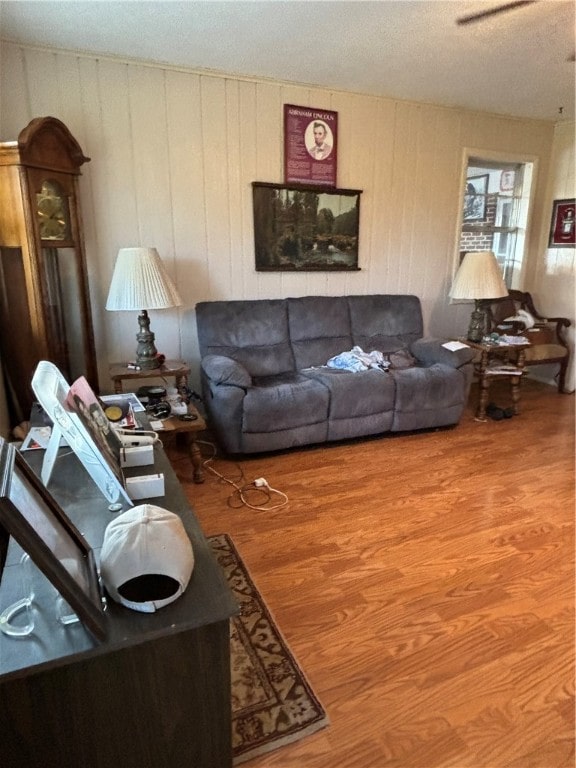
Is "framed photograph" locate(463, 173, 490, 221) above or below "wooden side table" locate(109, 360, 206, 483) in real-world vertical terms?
above

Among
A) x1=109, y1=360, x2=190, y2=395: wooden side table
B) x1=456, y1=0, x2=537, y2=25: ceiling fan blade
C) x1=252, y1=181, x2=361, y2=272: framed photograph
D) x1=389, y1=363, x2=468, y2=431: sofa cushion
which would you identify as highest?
x1=456, y1=0, x2=537, y2=25: ceiling fan blade

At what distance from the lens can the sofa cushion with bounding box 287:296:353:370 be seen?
11.4ft

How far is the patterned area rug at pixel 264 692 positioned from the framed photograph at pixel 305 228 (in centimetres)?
250

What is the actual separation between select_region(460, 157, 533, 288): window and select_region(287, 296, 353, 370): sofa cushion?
5.18ft

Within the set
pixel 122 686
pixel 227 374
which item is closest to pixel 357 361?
pixel 227 374

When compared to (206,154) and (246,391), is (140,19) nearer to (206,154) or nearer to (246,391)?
(206,154)

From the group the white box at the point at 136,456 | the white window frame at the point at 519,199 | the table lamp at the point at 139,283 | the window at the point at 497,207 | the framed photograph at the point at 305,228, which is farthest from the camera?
the window at the point at 497,207

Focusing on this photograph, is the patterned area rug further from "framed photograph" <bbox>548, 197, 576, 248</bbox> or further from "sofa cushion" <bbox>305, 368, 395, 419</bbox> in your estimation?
"framed photograph" <bbox>548, 197, 576, 248</bbox>

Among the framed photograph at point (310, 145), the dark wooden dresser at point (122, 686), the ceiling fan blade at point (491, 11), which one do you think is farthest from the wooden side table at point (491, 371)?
the dark wooden dresser at point (122, 686)

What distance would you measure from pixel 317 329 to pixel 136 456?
7.31 ft

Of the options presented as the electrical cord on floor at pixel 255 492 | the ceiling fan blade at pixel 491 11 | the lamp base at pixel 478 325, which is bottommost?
the electrical cord on floor at pixel 255 492

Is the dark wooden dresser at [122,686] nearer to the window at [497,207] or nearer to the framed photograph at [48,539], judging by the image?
the framed photograph at [48,539]

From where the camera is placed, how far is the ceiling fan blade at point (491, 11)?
2.14 meters

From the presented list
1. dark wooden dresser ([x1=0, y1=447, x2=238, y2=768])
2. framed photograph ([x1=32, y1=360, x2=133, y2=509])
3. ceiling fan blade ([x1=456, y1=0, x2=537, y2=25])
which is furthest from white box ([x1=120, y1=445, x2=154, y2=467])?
ceiling fan blade ([x1=456, y1=0, x2=537, y2=25])
